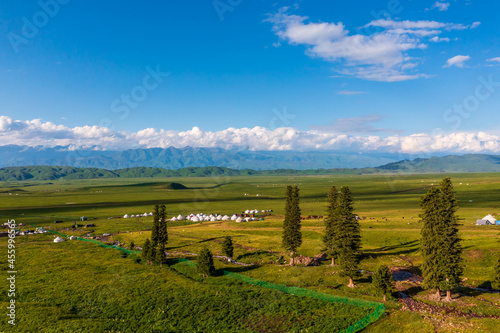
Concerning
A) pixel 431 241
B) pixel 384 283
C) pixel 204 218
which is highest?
pixel 431 241

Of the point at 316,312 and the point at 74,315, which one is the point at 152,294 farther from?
the point at 316,312

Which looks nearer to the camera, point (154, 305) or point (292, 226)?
point (154, 305)

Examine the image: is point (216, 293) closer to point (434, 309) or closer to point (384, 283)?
point (384, 283)

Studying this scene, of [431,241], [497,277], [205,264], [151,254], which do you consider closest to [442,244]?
[431,241]

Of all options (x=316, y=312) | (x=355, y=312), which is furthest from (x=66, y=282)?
(x=355, y=312)

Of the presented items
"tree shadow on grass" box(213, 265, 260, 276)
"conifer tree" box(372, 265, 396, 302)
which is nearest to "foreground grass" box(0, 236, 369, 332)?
"tree shadow on grass" box(213, 265, 260, 276)

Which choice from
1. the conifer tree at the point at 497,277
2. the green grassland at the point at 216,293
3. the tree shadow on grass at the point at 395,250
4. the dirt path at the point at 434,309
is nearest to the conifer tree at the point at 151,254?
the green grassland at the point at 216,293
